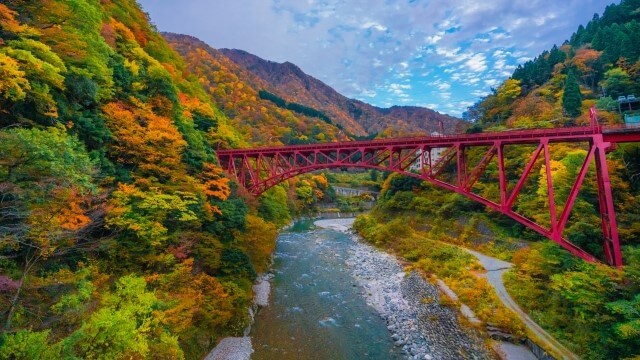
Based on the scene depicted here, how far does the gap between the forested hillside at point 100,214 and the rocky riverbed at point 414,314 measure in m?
6.61

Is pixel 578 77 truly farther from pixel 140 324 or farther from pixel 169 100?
pixel 140 324

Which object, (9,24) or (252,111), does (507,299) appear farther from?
(252,111)

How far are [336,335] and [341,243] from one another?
1841 cm

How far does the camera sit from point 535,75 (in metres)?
36.9

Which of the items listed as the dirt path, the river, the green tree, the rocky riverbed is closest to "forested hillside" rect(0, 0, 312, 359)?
the river

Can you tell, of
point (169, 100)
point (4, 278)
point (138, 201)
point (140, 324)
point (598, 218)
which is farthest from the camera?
point (169, 100)

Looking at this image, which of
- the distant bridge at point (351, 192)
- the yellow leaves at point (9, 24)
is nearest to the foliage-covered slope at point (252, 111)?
the distant bridge at point (351, 192)

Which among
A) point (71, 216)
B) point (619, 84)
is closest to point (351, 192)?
point (619, 84)

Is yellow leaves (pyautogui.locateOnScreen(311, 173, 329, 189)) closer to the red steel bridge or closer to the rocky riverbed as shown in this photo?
the red steel bridge

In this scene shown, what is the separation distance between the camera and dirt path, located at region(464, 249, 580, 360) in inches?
356

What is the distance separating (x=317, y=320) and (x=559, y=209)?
46.4ft

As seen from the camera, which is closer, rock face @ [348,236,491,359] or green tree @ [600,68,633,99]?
rock face @ [348,236,491,359]

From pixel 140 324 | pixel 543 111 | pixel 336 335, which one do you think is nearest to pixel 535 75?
Answer: pixel 543 111

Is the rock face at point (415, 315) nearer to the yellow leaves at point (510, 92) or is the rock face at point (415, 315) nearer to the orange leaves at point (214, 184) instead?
the orange leaves at point (214, 184)
